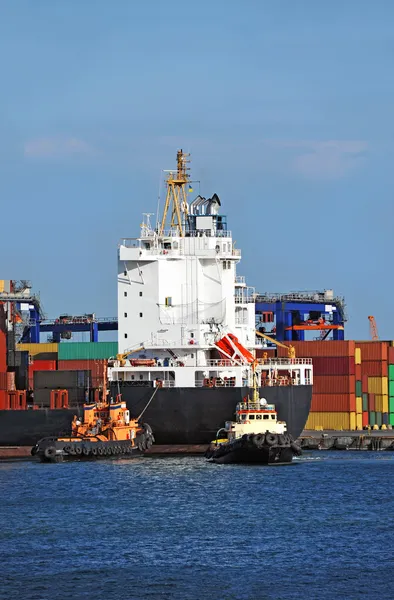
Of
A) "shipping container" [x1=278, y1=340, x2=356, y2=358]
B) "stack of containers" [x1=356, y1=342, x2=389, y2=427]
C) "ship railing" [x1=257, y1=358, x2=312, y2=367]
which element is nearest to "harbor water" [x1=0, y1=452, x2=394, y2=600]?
"ship railing" [x1=257, y1=358, x2=312, y2=367]

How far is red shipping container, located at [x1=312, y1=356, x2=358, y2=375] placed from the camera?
93.4 meters

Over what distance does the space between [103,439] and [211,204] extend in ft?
54.7

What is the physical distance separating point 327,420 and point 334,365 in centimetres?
409

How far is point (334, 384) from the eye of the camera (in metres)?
93.8

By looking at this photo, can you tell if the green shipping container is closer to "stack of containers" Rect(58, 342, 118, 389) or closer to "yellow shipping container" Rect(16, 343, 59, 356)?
"stack of containers" Rect(58, 342, 118, 389)

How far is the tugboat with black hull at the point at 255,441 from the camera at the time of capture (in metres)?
67.4

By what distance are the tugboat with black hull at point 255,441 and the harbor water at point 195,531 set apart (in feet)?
→ 2.48

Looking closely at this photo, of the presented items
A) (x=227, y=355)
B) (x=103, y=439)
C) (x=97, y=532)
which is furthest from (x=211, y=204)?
(x=97, y=532)

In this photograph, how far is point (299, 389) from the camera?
75.5m

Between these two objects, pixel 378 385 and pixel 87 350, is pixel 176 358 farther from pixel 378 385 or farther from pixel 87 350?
pixel 378 385

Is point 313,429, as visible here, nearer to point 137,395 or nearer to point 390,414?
point 390,414

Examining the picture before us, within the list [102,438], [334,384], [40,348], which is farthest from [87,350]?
[102,438]

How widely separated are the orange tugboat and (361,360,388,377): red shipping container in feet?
107

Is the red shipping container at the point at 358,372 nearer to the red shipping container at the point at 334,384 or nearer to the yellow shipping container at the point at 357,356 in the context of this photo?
the yellow shipping container at the point at 357,356
